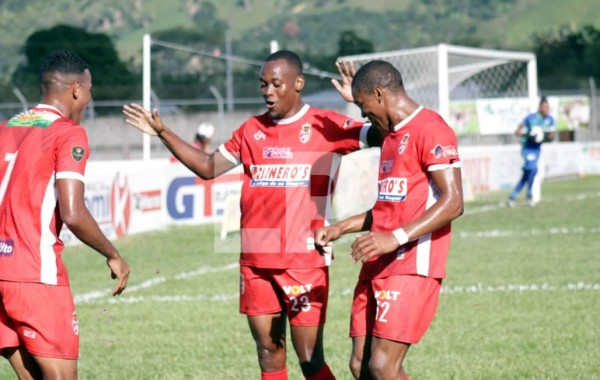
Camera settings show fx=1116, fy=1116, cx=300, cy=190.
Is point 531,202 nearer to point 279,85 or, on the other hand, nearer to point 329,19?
point 279,85

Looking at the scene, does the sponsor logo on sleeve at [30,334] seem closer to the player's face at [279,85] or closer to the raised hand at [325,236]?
the raised hand at [325,236]

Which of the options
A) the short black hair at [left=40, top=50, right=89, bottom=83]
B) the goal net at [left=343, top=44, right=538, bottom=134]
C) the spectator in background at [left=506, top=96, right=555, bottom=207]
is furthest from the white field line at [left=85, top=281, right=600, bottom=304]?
the spectator in background at [left=506, top=96, right=555, bottom=207]

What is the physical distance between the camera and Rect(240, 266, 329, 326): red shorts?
7.26m

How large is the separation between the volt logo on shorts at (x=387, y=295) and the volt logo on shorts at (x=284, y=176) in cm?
115

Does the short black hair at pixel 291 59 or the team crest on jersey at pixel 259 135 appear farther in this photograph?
the team crest on jersey at pixel 259 135

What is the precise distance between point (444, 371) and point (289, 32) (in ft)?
330

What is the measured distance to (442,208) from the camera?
243 inches

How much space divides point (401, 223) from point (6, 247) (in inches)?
86.8

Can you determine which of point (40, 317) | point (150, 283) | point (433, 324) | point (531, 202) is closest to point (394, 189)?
point (40, 317)

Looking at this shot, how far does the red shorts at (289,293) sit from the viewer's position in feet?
23.8

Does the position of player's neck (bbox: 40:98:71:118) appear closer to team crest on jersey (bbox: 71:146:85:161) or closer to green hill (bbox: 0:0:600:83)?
team crest on jersey (bbox: 71:146:85:161)

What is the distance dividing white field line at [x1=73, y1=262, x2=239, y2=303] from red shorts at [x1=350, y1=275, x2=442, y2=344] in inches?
254

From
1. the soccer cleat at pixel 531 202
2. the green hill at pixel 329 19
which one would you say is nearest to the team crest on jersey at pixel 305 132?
the soccer cleat at pixel 531 202

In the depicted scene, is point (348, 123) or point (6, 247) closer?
point (6, 247)
